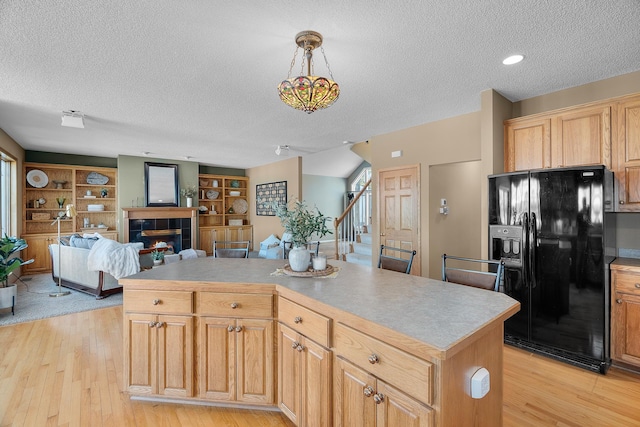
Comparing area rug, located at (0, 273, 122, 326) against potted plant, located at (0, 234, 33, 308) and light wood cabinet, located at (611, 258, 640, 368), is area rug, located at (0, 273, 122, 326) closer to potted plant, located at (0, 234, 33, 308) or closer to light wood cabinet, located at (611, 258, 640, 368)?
potted plant, located at (0, 234, 33, 308)

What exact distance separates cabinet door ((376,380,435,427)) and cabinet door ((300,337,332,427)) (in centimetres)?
33

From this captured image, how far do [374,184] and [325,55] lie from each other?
9.69 ft

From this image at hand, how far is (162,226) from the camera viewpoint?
772cm

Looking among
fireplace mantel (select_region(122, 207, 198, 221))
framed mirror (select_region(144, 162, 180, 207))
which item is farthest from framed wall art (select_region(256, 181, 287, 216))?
framed mirror (select_region(144, 162, 180, 207))

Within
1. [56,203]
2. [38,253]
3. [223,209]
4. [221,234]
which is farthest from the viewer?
[223,209]

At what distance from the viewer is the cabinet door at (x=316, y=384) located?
4.97ft

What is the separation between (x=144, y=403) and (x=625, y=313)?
3.95m

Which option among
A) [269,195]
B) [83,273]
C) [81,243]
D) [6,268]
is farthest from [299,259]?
[269,195]

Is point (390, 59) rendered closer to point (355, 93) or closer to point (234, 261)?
point (355, 93)

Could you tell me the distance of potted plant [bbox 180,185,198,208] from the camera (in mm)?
8117

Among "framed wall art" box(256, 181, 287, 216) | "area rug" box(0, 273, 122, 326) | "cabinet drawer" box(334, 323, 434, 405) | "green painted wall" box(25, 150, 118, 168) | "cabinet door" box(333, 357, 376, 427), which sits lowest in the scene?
"area rug" box(0, 273, 122, 326)

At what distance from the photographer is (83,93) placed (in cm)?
327

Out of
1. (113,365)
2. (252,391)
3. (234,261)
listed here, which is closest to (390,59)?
(234,261)

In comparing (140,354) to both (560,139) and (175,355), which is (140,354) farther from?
(560,139)
